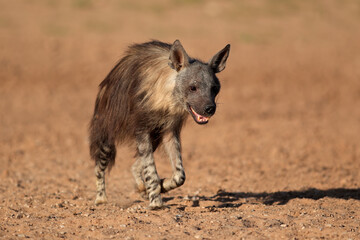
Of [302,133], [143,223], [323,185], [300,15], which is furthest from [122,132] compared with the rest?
[300,15]

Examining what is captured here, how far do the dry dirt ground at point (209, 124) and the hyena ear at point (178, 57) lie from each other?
5.59 feet

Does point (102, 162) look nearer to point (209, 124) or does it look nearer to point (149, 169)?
point (149, 169)

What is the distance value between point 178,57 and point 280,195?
2701 millimetres

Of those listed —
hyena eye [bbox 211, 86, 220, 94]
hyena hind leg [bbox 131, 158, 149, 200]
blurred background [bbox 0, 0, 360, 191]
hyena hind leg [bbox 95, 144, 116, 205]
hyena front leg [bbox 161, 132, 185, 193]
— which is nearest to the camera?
hyena eye [bbox 211, 86, 220, 94]

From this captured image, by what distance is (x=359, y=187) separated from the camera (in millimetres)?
8531

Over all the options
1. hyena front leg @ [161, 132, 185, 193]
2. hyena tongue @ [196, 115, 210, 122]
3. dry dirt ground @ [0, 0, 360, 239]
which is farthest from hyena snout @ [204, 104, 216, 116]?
dry dirt ground @ [0, 0, 360, 239]

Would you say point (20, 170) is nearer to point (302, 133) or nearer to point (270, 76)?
point (302, 133)

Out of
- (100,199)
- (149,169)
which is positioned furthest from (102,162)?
(149,169)

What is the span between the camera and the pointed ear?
6.61 metres

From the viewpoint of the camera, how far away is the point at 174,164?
6746mm

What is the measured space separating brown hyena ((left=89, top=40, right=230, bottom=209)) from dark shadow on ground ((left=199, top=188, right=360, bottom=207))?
1.14 metres

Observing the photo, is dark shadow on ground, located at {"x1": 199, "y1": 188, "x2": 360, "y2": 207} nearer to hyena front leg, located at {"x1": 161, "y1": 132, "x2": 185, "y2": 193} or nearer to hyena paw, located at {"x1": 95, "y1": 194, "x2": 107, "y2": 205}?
hyena front leg, located at {"x1": 161, "y1": 132, "x2": 185, "y2": 193}

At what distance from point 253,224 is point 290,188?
2730 millimetres

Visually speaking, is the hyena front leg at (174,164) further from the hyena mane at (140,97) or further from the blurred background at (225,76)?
the blurred background at (225,76)
